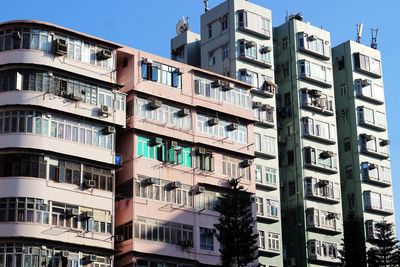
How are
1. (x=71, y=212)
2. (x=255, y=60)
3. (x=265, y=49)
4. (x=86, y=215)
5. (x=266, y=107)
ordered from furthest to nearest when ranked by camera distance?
(x=265, y=49)
(x=255, y=60)
(x=266, y=107)
(x=86, y=215)
(x=71, y=212)

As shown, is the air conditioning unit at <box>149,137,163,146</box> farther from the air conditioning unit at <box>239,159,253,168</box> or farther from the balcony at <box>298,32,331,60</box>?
the balcony at <box>298,32,331,60</box>

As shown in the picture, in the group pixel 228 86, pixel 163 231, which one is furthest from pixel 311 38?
pixel 163 231

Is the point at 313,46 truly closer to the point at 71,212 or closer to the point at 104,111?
the point at 104,111

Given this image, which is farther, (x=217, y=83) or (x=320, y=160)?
(x=320, y=160)

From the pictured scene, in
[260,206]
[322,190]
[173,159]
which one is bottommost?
[260,206]

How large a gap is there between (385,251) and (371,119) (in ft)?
36.0

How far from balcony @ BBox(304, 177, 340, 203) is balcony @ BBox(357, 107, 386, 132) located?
4.96 meters

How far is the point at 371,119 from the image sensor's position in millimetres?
54469

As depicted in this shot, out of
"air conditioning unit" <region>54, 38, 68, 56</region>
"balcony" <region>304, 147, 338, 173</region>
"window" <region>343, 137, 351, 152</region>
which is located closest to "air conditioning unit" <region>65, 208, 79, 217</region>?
"air conditioning unit" <region>54, 38, 68, 56</region>

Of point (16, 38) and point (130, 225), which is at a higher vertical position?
point (16, 38)

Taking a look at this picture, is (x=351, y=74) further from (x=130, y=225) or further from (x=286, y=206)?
(x=130, y=225)

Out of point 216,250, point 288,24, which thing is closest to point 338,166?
point 288,24

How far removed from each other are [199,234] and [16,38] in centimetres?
1244

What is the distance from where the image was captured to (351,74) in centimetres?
5456
